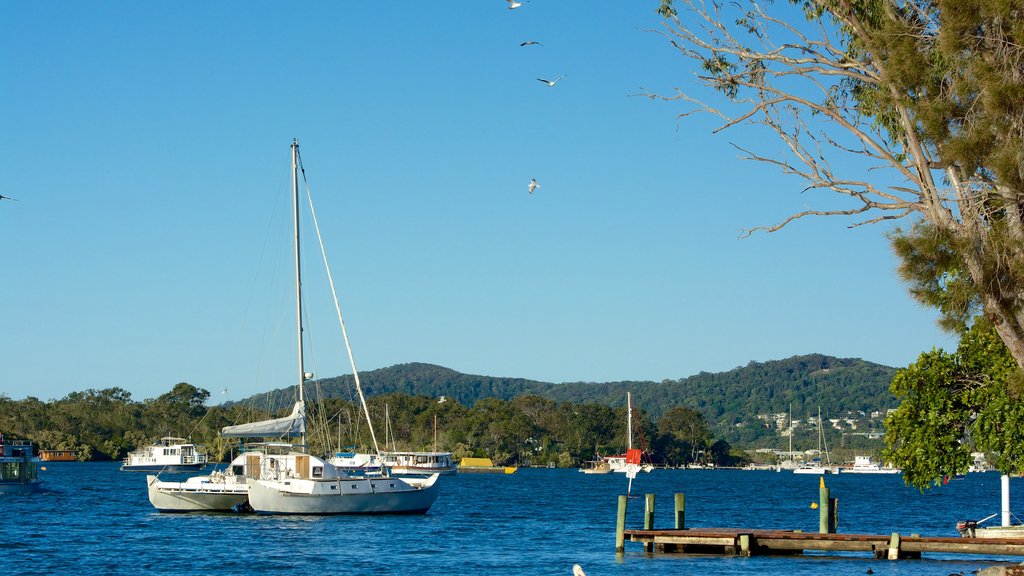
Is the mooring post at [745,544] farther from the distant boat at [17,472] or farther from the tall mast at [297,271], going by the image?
the distant boat at [17,472]

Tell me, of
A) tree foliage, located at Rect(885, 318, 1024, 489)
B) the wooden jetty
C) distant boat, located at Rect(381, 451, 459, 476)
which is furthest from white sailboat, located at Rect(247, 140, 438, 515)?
distant boat, located at Rect(381, 451, 459, 476)

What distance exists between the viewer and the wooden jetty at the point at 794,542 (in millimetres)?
39125

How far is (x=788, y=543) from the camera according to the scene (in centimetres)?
4228

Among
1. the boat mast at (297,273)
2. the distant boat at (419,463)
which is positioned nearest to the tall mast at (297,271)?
the boat mast at (297,273)

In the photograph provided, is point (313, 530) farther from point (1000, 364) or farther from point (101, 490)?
point (101, 490)

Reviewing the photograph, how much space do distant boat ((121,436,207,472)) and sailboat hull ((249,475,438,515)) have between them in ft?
311

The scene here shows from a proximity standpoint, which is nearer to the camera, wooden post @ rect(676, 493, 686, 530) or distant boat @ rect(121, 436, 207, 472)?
wooden post @ rect(676, 493, 686, 530)

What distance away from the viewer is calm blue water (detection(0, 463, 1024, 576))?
42688 millimetres

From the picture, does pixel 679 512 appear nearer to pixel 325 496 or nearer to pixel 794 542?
pixel 794 542

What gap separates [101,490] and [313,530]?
55.4 m

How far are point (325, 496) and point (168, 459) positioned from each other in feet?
350

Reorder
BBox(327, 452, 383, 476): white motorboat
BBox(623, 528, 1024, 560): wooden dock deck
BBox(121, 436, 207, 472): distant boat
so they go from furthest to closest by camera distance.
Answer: BBox(121, 436, 207, 472): distant boat
BBox(327, 452, 383, 476): white motorboat
BBox(623, 528, 1024, 560): wooden dock deck

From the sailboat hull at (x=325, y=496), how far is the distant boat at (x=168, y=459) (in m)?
94.9

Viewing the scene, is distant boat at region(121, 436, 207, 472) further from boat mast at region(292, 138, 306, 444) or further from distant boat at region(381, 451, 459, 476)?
boat mast at region(292, 138, 306, 444)
